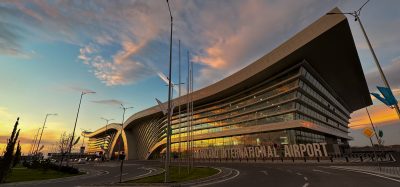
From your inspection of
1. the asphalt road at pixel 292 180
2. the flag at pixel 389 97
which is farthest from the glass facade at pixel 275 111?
the flag at pixel 389 97

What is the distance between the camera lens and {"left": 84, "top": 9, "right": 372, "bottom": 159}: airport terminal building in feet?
158

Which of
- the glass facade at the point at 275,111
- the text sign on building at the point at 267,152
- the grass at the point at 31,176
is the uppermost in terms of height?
the glass facade at the point at 275,111

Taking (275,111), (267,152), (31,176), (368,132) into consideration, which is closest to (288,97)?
(275,111)

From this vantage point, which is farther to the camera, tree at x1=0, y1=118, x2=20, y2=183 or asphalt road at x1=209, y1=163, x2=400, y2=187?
tree at x1=0, y1=118, x2=20, y2=183

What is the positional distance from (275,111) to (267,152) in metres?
10.9

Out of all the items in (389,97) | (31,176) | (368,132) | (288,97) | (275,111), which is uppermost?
(288,97)

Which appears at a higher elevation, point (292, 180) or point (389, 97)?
point (389, 97)

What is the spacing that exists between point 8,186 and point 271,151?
150 ft

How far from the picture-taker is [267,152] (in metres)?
54.0

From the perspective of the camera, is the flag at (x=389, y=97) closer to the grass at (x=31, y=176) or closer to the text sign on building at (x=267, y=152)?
the grass at (x=31, y=176)

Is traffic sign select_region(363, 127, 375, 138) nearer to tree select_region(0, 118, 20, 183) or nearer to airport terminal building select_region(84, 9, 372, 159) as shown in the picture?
airport terminal building select_region(84, 9, 372, 159)

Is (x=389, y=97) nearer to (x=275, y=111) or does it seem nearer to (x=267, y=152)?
(x=267, y=152)

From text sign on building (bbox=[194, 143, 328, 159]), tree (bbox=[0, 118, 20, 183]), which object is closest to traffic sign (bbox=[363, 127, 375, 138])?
text sign on building (bbox=[194, 143, 328, 159])

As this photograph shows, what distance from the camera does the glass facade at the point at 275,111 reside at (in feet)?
182
